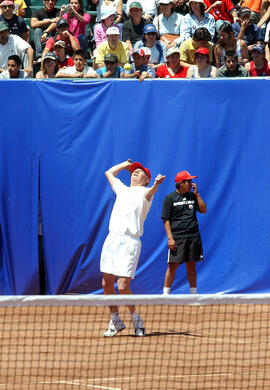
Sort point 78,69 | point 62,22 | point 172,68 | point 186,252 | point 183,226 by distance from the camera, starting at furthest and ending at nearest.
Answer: point 62,22
point 78,69
point 172,68
point 183,226
point 186,252

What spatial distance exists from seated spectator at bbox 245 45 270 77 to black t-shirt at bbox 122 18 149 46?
2.57m

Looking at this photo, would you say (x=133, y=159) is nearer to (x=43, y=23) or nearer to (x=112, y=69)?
(x=112, y=69)

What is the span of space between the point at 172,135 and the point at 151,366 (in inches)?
211

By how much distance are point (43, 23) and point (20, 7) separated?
1.21 metres

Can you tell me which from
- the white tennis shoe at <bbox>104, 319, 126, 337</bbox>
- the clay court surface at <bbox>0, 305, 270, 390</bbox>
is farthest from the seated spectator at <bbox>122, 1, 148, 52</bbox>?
the white tennis shoe at <bbox>104, 319, 126, 337</bbox>

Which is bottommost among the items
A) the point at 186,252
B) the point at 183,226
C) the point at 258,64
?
the point at 186,252

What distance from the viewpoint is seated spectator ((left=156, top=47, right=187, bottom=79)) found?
40.8ft

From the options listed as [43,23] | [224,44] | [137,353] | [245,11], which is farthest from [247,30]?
[137,353]

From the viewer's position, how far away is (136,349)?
25.7ft

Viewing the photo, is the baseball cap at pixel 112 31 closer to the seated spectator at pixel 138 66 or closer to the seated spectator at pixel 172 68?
the seated spectator at pixel 138 66

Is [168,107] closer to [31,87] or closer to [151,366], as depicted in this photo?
[31,87]

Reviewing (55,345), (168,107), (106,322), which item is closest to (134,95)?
(168,107)

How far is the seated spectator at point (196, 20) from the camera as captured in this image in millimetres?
13945

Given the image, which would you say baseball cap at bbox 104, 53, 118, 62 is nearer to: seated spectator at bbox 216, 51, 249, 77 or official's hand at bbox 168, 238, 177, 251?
seated spectator at bbox 216, 51, 249, 77
